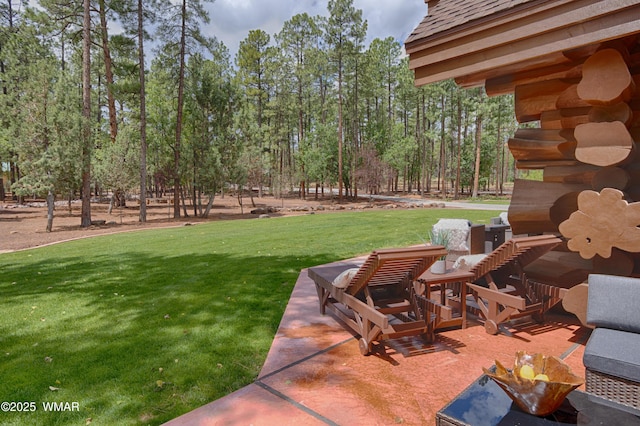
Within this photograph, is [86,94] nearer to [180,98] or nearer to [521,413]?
[180,98]

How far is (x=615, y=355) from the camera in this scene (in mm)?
2199

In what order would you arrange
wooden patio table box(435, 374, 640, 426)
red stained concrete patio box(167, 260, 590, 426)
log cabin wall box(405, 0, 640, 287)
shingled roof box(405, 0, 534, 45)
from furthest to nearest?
shingled roof box(405, 0, 534, 45) < log cabin wall box(405, 0, 640, 287) < red stained concrete patio box(167, 260, 590, 426) < wooden patio table box(435, 374, 640, 426)

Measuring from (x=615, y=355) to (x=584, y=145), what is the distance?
1.99m

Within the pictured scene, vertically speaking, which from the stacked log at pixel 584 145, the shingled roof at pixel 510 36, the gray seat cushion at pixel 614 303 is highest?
the shingled roof at pixel 510 36

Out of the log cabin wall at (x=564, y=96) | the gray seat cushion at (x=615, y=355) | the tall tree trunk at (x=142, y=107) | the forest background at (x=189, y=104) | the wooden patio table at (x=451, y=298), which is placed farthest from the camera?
the tall tree trunk at (x=142, y=107)

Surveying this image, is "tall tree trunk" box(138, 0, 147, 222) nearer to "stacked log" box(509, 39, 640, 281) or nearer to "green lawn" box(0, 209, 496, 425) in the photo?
"green lawn" box(0, 209, 496, 425)

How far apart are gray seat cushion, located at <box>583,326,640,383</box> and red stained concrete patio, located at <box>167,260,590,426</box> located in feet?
2.40

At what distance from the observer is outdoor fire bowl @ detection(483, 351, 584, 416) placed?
1.75 m

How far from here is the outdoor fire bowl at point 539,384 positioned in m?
1.75

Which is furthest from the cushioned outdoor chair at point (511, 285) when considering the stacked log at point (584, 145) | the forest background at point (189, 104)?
the forest background at point (189, 104)

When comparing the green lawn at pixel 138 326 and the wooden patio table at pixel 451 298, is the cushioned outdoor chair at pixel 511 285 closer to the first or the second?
the wooden patio table at pixel 451 298

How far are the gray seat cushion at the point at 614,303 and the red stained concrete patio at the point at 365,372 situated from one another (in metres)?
0.61

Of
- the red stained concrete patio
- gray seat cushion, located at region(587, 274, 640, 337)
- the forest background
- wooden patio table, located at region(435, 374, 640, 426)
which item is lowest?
the red stained concrete patio

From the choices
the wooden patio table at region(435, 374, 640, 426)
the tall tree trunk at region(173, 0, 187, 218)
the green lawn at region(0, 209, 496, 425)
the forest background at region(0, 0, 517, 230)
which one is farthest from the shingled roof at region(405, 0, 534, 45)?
the tall tree trunk at region(173, 0, 187, 218)
